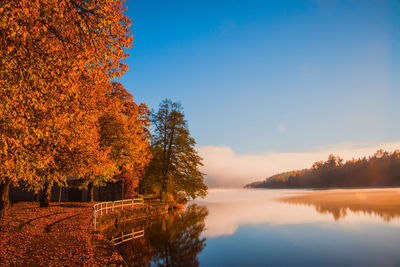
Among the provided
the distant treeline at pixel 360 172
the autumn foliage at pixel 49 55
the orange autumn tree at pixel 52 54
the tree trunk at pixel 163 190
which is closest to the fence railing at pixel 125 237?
the autumn foliage at pixel 49 55

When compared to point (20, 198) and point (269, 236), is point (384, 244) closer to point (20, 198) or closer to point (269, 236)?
point (269, 236)

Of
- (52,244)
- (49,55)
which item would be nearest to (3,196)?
→ (52,244)

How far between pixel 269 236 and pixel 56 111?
55.6 feet

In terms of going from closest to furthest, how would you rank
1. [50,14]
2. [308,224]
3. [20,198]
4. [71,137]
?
[50,14] → [71,137] → [308,224] → [20,198]

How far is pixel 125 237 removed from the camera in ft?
56.6

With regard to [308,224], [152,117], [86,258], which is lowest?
[308,224]

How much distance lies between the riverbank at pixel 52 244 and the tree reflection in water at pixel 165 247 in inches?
90.7

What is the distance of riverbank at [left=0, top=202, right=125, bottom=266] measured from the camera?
876 cm

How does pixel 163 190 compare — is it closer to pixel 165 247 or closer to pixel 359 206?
pixel 165 247

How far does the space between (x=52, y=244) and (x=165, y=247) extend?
22.5 feet

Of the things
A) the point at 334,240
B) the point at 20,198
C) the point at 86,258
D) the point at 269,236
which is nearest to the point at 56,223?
the point at 86,258

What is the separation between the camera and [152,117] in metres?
34.9

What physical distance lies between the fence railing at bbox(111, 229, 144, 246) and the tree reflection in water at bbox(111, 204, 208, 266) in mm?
366

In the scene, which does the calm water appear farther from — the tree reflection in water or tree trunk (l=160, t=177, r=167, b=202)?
tree trunk (l=160, t=177, r=167, b=202)
